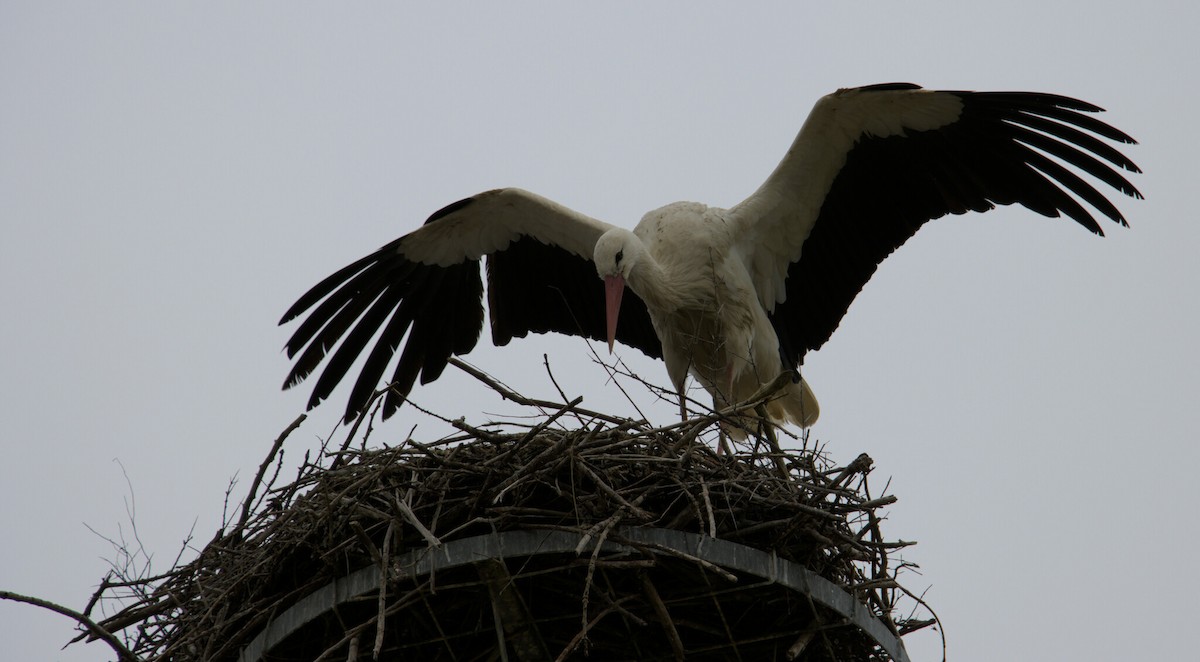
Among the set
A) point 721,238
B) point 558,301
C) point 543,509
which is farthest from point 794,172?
point 543,509

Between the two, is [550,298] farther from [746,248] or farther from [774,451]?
[774,451]

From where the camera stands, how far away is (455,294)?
266 inches

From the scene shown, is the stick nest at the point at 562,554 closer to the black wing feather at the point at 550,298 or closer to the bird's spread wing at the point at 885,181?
the bird's spread wing at the point at 885,181

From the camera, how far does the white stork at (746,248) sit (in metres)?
5.66

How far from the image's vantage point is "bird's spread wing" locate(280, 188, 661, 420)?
6.28m

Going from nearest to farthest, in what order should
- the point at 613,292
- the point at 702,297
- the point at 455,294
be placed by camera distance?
the point at 613,292
the point at 702,297
the point at 455,294

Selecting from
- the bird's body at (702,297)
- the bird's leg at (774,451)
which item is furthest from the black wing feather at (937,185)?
the bird's leg at (774,451)

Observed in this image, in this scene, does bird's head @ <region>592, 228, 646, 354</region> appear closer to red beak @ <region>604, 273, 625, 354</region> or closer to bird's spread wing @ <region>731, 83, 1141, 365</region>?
red beak @ <region>604, 273, 625, 354</region>

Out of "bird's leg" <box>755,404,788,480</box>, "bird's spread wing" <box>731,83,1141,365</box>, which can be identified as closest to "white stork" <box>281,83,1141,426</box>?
"bird's spread wing" <box>731,83,1141,365</box>

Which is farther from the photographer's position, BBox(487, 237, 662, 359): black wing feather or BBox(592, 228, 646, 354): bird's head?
BBox(487, 237, 662, 359): black wing feather

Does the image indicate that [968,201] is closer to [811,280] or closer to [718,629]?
[811,280]

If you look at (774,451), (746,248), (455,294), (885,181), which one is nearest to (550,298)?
(455,294)

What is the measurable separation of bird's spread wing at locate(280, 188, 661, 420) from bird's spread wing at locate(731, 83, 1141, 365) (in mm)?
921

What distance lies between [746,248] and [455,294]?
5.36 feet
